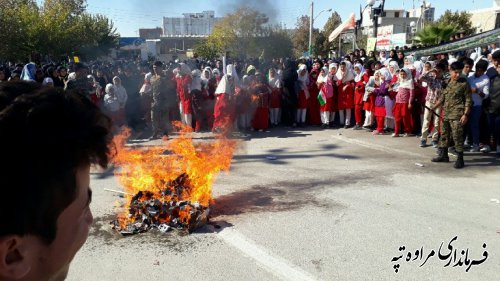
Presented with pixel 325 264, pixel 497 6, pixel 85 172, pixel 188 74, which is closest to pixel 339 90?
pixel 188 74

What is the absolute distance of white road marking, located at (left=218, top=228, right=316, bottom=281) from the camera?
149 inches

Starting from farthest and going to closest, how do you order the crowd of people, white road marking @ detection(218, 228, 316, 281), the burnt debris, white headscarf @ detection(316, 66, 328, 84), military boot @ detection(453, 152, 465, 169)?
white headscarf @ detection(316, 66, 328, 84) < the crowd of people < military boot @ detection(453, 152, 465, 169) < the burnt debris < white road marking @ detection(218, 228, 316, 281)

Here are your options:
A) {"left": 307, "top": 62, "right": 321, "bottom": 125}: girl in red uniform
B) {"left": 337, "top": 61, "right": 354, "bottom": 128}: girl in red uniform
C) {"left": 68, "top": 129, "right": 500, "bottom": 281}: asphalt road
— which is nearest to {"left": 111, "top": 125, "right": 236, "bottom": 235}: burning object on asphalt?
{"left": 68, "top": 129, "right": 500, "bottom": 281}: asphalt road

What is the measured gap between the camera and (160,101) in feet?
35.4

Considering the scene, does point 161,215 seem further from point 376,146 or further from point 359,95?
point 359,95

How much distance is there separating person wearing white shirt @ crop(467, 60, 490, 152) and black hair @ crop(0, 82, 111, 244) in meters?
8.65

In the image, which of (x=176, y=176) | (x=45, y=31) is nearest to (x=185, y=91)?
(x=176, y=176)

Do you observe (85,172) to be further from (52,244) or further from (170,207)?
(170,207)

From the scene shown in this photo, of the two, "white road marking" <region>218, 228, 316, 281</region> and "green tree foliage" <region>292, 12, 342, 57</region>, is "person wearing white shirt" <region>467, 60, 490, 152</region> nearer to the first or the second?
"white road marking" <region>218, 228, 316, 281</region>

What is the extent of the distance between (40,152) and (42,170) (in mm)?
36

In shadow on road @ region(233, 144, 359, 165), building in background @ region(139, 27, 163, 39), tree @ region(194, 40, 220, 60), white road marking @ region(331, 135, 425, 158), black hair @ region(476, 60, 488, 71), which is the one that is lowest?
shadow on road @ region(233, 144, 359, 165)

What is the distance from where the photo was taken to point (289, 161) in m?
8.05

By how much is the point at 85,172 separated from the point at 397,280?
3383 millimetres

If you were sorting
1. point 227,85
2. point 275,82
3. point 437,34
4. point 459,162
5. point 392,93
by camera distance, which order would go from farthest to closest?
point 437,34, point 275,82, point 227,85, point 392,93, point 459,162
